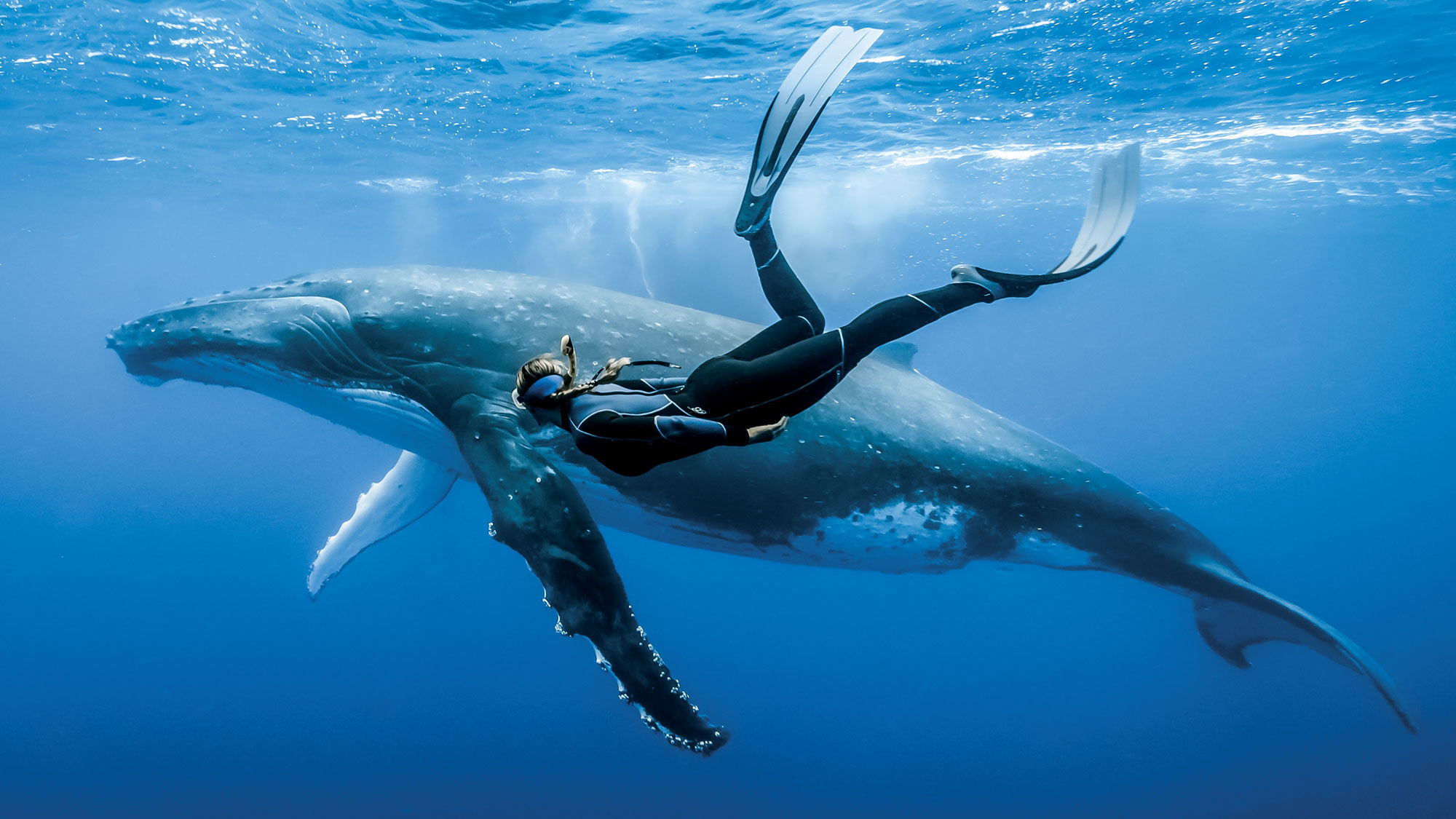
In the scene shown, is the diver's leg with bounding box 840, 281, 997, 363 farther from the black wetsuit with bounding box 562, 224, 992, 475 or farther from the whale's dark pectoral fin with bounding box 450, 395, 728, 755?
the whale's dark pectoral fin with bounding box 450, 395, 728, 755

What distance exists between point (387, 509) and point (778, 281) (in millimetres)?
5273

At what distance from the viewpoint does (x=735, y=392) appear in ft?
13.9

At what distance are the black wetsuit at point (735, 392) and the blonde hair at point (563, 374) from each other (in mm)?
83

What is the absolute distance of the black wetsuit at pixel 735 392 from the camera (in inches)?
152

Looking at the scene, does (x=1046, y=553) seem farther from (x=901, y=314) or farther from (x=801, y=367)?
(x=801, y=367)

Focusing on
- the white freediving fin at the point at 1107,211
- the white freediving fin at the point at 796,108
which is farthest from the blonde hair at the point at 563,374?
the white freediving fin at the point at 1107,211

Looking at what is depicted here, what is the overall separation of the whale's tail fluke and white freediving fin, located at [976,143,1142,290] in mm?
3351

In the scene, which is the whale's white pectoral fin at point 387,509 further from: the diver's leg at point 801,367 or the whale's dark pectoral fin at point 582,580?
the diver's leg at point 801,367

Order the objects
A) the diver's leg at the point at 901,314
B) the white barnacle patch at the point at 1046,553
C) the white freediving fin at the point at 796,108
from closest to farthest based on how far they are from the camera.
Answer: the diver's leg at the point at 901,314
the white freediving fin at the point at 796,108
the white barnacle patch at the point at 1046,553

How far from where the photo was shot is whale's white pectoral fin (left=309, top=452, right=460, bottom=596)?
315 inches

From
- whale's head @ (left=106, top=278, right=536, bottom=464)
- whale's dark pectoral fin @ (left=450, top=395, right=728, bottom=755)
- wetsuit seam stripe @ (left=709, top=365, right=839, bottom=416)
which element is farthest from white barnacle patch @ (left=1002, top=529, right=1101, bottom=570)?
whale's head @ (left=106, top=278, right=536, bottom=464)

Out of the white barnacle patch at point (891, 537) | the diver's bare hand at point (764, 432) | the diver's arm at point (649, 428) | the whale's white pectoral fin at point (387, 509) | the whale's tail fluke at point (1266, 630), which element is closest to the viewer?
the diver's arm at point (649, 428)

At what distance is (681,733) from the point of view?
14.3 feet

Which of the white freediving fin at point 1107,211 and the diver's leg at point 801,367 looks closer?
the diver's leg at point 801,367
